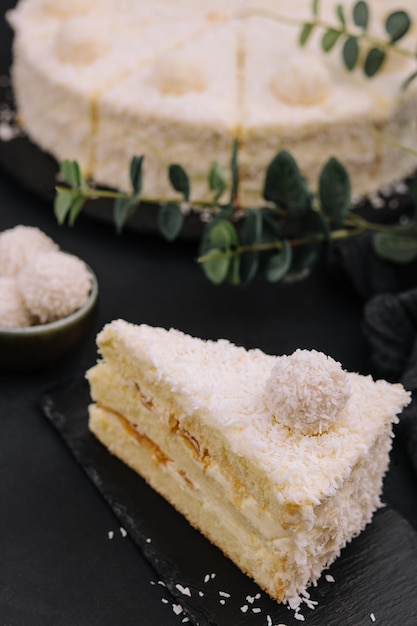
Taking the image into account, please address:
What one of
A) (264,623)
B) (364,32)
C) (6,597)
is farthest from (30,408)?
(364,32)

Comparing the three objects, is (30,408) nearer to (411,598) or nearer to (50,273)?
(50,273)

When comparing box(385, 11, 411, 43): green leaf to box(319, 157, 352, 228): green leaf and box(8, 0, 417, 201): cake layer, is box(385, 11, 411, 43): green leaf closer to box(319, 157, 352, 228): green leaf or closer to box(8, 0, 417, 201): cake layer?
box(8, 0, 417, 201): cake layer

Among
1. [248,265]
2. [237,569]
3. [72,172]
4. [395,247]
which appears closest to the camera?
[237,569]

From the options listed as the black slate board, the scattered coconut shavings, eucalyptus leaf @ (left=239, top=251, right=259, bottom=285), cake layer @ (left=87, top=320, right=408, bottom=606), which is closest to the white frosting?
eucalyptus leaf @ (left=239, top=251, right=259, bottom=285)

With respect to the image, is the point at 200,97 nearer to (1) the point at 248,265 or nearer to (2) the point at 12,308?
(1) the point at 248,265

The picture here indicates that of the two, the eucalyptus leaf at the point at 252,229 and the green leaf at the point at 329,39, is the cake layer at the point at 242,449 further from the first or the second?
the green leaf at the point at 329,39

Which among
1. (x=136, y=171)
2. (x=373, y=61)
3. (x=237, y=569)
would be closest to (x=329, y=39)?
(x=373, y=61)
